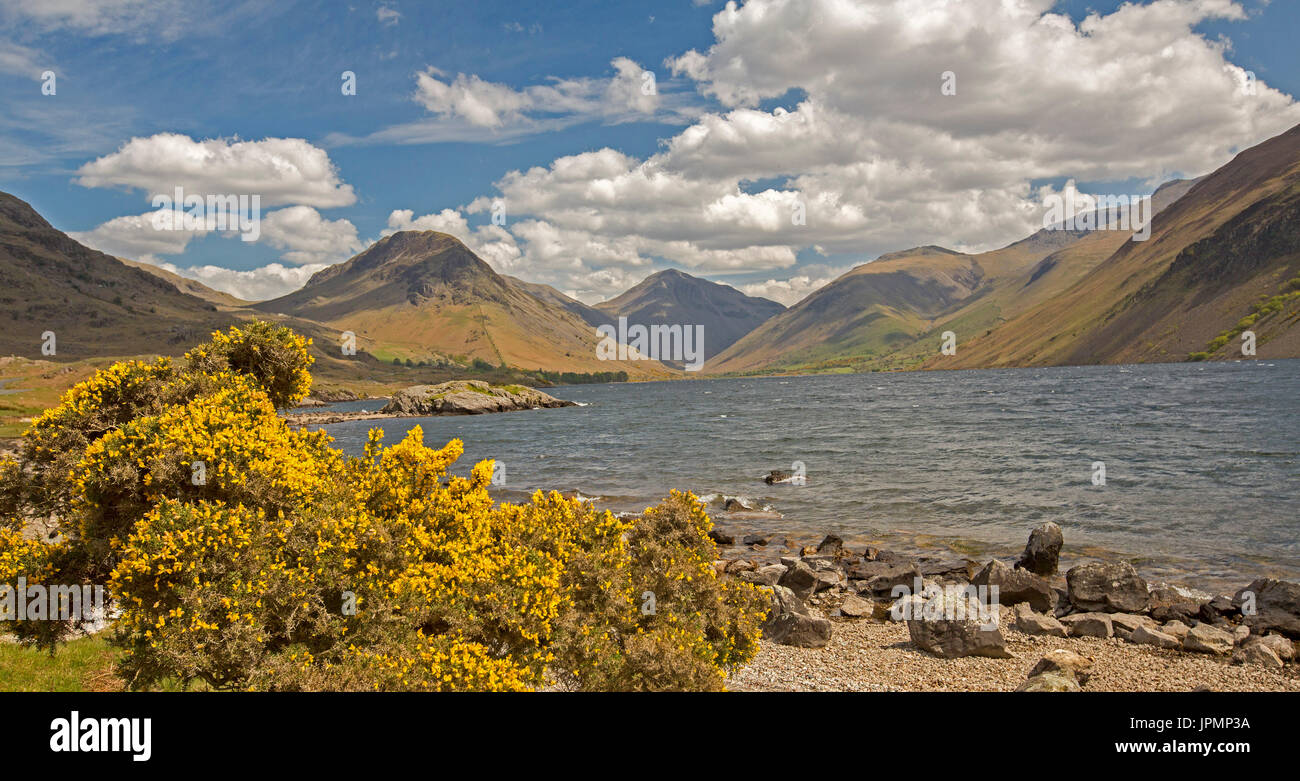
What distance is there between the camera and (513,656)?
1086cm

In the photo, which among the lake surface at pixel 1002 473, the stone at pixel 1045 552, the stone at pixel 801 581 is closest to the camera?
the stone at pixel 801 581

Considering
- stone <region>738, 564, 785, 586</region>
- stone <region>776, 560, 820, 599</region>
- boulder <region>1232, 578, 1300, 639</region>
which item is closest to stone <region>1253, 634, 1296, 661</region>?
boulder <region>1232, 578, 1300, 639</region>

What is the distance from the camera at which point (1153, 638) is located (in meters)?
18.5

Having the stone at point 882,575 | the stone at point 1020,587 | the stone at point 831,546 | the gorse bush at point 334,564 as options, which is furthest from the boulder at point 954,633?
the stone at point 831,546

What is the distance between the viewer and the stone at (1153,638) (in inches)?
717

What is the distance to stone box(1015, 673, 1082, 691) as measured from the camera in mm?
13219

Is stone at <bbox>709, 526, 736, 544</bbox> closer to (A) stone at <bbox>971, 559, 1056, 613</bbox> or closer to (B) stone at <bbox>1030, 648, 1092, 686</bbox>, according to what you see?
(A) stone at <bbox>971, 559, 1056, 613</bbox>

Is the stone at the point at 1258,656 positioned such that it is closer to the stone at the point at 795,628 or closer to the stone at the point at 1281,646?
the stone at the point at 1281,646

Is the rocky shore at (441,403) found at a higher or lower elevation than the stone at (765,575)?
higher

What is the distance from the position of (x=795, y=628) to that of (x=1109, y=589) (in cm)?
1075

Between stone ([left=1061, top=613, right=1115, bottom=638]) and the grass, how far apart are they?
23.6 meters

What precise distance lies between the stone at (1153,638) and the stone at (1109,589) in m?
2.04
